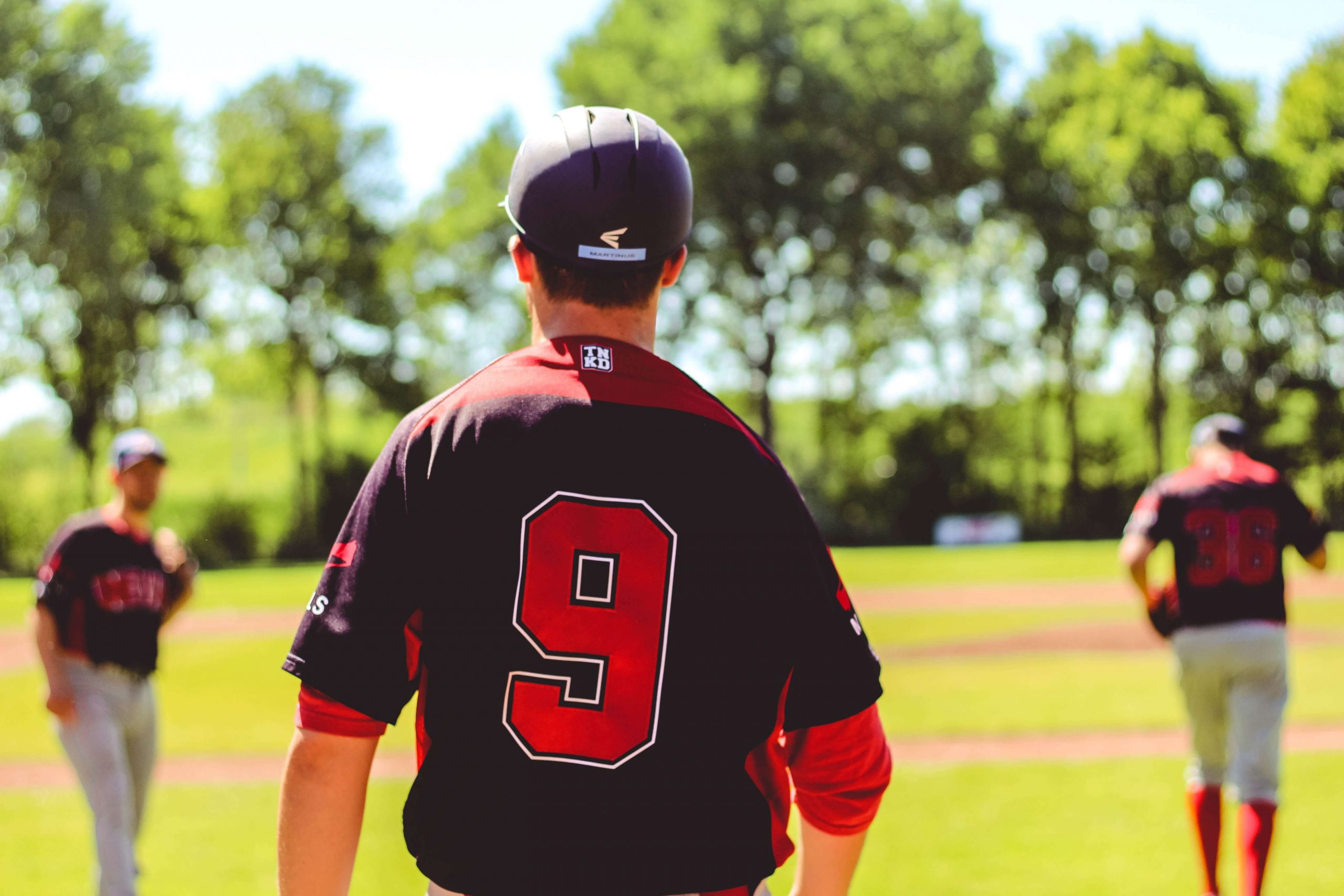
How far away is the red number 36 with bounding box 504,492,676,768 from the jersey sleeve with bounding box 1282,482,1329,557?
5.69 metres

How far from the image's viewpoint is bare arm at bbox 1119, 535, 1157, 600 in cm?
668

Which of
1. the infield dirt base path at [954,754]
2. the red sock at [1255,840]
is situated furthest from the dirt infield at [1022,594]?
the red sock at [1255,840]

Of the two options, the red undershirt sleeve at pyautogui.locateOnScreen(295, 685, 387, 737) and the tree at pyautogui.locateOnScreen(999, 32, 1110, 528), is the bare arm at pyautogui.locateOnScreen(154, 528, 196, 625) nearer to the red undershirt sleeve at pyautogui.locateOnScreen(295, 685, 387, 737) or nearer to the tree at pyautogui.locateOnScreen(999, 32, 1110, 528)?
the red undershirt sleeve at pyautogui.locateOnScreen(295, 685, 387, 737)

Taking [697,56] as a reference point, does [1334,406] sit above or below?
below

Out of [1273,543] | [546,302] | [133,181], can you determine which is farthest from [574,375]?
[133,181]

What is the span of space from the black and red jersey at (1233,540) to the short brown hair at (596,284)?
203 inches

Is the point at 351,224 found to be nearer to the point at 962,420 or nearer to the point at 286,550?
the point at 286,550

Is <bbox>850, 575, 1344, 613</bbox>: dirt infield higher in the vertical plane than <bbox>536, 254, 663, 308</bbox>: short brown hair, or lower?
lower

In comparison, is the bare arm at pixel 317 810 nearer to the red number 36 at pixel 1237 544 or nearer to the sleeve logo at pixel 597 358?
the sleeve logo at pixel 597 358

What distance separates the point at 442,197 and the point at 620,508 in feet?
167

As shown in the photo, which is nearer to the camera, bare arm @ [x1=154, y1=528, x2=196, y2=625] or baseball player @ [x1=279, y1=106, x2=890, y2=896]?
baseball player @ [x1=279, y1=106, x2=890, y2=896]

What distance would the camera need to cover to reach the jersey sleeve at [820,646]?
1890mm

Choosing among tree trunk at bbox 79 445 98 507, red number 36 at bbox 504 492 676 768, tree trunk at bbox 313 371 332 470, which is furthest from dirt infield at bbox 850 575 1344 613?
tree trunk at bbox 79 445 98 507

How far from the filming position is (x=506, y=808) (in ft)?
5.90
